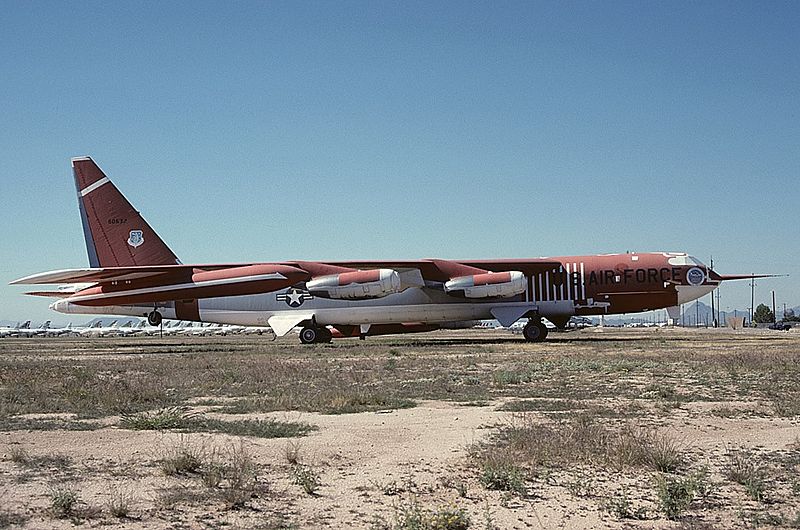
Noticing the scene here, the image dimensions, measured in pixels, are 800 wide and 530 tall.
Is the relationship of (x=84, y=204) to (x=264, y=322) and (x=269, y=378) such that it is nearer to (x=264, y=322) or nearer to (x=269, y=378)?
(x=264, y=322)

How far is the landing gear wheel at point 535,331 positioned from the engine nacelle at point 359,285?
6822 millimetres

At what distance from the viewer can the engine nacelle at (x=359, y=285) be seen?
36781mm

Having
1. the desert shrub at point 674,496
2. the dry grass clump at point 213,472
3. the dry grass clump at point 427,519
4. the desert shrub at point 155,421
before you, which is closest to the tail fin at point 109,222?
the desert shrub at point 155,421

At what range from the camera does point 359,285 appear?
121 ft

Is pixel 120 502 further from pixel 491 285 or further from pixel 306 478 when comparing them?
pixel 491 285

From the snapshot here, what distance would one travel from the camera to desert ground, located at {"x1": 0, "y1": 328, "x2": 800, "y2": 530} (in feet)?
24.5

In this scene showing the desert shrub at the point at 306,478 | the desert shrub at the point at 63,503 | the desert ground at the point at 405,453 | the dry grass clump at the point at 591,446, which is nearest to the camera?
the desert shrub at the point at 63,503

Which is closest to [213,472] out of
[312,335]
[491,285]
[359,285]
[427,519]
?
[427,519]

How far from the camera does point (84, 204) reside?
40188 millimetres

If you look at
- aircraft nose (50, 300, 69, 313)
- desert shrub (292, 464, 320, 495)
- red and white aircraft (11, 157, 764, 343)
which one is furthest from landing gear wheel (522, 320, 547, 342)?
desert shrub (292, 464, 320, 495)

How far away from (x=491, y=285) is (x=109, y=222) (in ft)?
61.5

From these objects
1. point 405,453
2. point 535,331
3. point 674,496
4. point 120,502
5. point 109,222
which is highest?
point 109,222

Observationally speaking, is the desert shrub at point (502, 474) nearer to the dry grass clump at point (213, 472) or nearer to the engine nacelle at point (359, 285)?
the dry grass clump at point (213, 472)

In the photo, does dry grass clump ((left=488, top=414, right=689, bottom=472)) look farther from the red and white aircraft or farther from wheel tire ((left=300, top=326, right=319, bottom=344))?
wheel tire ((left=300, top=326, right=319, bottom=344))
